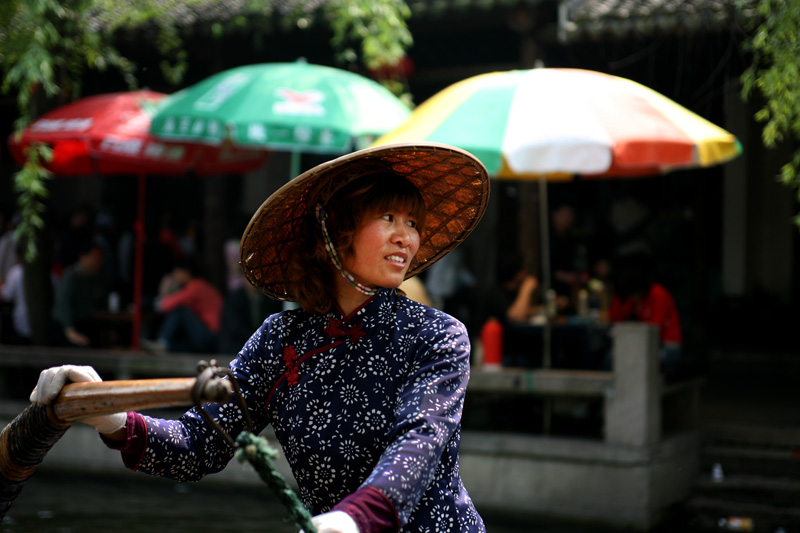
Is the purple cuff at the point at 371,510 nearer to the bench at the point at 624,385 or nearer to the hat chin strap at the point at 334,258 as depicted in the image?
the hat chin strap at the point at 334,258

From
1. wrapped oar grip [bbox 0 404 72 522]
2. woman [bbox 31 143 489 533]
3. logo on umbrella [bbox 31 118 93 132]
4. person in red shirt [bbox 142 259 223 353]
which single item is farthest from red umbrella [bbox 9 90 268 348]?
wrapped oar grip [bbox 0 404 72 522]

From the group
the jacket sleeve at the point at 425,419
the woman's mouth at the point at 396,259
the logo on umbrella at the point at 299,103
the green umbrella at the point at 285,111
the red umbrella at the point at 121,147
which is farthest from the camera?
the red umbrella at the point at 121,147

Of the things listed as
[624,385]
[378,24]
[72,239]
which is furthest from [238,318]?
[72,239]

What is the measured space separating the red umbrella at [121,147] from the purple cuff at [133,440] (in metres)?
6.35

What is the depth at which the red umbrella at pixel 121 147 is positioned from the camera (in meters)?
8.33

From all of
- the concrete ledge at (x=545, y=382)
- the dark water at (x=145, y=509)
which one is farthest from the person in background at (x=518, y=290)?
the dark water at (x=145, y=509)

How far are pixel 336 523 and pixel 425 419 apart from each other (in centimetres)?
34

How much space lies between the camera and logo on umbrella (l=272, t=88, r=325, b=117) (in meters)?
7.31

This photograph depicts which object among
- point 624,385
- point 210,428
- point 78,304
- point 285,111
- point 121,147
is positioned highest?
point 210,428

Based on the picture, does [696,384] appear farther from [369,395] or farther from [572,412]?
[369,395]

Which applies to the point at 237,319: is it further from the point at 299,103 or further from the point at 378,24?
the point at 378,24

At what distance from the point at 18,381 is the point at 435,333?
777cm

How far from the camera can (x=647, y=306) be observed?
7.93m

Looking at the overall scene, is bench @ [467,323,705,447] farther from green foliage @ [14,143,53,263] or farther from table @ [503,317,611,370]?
green foliage @ [14,143,53,263]
